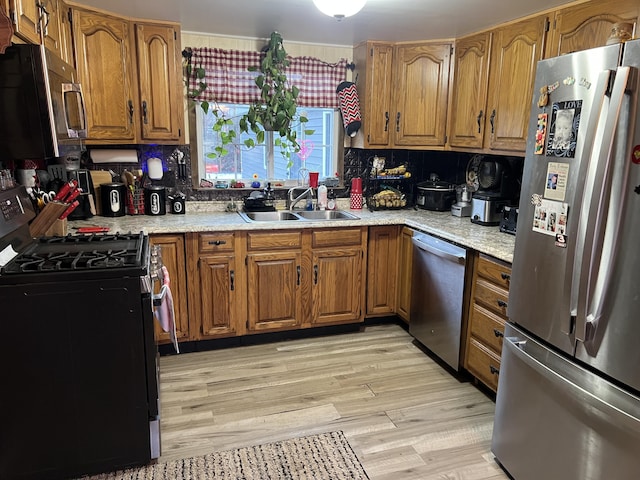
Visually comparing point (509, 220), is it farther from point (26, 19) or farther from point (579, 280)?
point (26, 19)

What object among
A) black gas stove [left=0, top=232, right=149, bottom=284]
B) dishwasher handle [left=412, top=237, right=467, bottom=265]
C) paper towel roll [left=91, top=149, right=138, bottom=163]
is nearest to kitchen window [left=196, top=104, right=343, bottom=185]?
paper towel roll [left=91, top=149, right=138, bottom=163]

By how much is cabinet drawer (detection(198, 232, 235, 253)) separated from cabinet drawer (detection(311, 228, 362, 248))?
582mm

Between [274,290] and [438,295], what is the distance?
112 cm

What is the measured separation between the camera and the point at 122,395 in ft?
6.47

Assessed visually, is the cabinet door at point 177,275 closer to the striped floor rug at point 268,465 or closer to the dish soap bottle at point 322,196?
the striped floor rug at point 268,465

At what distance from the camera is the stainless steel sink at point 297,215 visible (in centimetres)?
356

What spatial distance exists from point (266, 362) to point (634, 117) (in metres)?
→ 2.46

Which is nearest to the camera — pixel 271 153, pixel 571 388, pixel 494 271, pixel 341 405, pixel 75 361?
pixel 571 388

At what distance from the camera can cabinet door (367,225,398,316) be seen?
3.48 metres

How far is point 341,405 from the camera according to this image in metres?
2.62

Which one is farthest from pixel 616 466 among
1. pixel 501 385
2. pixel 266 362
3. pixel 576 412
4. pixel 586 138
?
pixel 266 362

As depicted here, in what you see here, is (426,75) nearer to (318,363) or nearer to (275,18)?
(275,18)

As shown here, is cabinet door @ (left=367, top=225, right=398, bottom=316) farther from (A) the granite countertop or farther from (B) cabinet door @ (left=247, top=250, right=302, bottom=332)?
(B) cabinet door @ (left=247, top=250, right=302, bottom=332)

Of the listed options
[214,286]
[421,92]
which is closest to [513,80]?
[421,92]
